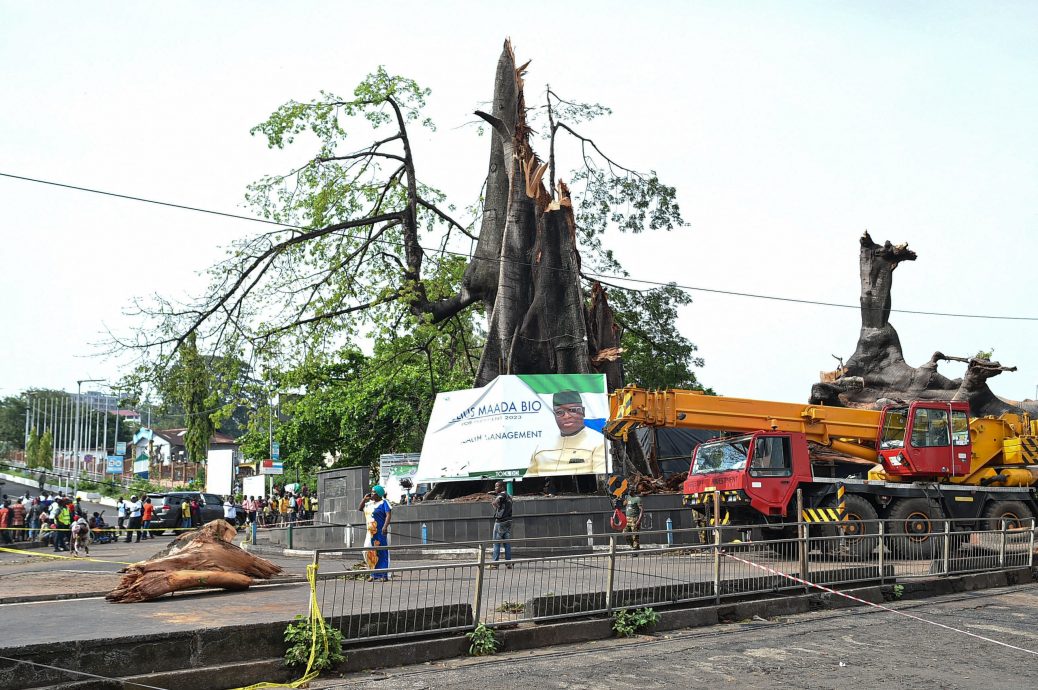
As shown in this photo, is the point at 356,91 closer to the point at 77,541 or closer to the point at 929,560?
the point at 77,541

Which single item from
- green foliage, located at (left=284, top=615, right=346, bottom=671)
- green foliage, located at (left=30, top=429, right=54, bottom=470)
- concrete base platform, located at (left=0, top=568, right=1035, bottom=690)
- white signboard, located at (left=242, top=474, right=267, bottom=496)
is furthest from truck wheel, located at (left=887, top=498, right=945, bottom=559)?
green foliage, located at (left=30, top=429, right=54, bottom=470)

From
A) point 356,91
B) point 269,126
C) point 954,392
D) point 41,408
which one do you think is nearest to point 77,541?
point 269,126

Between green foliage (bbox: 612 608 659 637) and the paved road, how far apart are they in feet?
0.74

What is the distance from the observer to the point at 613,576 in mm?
11477

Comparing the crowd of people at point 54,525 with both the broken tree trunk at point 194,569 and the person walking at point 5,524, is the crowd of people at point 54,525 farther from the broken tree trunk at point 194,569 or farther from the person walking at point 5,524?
the broken tree trunk at point 194,569

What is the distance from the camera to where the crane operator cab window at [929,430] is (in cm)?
2056

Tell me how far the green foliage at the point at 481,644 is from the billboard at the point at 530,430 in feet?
40.8

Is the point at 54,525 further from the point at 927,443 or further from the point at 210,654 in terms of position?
the point at 927,443

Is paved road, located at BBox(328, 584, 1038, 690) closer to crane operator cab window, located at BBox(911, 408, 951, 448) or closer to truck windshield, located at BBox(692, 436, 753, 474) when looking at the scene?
truck windshield, located at BBox(692, 436, 753, 474)

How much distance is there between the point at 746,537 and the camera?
14188 mm

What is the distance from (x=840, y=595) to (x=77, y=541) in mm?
20685

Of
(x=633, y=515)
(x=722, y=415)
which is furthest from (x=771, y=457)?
(x=633, y=515)

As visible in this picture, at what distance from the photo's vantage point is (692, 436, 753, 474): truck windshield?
1914 centimetres

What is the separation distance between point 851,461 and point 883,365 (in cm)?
1589
